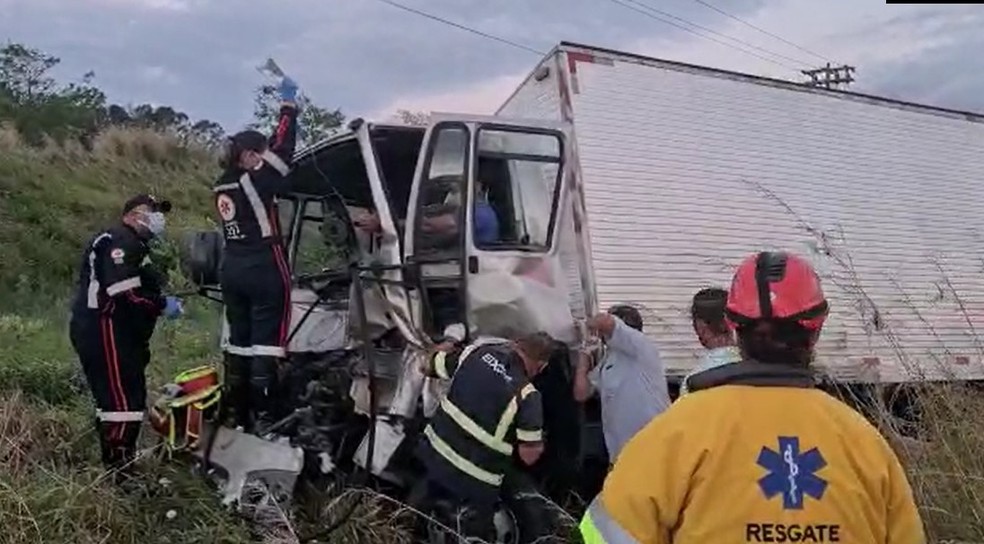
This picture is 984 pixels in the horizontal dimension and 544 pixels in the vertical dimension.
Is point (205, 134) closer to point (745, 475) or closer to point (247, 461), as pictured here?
point (247, 461)

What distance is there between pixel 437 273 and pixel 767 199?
2626 mm

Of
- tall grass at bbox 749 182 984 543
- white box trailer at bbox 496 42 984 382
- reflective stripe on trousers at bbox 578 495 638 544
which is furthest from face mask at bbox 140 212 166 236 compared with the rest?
reflective stripe on trousers at bbox 578 495 638 544

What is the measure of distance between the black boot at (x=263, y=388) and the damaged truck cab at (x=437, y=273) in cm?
18

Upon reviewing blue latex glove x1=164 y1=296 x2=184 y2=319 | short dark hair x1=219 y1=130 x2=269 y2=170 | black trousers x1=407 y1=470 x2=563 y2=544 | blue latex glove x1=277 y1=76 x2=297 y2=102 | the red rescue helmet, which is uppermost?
blue latex glove x1=277 y1=76 x2=297 y2=102

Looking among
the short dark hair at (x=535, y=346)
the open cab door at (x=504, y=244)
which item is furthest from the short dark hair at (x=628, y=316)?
the short dark hair at (x=535, y=346)

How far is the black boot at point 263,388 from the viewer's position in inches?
242

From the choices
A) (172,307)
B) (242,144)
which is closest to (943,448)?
(242,144)

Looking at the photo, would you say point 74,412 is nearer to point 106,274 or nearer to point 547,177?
point 106,274

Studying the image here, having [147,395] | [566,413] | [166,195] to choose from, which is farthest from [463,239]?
[166,195]

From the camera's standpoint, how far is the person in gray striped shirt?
551 cm

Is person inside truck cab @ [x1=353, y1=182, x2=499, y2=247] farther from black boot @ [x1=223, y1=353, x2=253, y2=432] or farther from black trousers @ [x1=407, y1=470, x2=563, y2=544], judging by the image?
black boot @ [x1=223, y1=353, x2=253, y2=432]

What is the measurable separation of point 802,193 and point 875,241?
0.74m

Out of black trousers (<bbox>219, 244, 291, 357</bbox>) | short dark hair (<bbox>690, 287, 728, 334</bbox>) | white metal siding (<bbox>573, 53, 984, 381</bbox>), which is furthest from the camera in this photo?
white metal siding (<bbox>573, 53, 984, 381</bbox>)

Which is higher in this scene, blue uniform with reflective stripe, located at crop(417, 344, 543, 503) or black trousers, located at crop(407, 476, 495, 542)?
blue uniform with reflective stripe, located at crop(417, 344, 543, 503)
